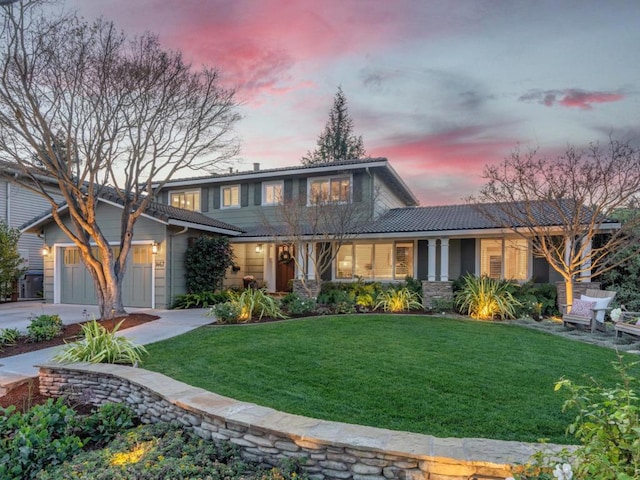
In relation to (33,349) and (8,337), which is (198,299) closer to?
(8,337)

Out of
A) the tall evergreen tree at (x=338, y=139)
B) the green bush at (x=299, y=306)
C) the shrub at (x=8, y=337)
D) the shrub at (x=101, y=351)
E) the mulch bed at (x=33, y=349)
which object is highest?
the tall evergreen tree at (x=338, y=139)

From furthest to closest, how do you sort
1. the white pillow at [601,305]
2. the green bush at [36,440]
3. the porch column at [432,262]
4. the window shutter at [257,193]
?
1. the window shutter at [257,193]
2. the porch column at [432,262]
3. the white pillow at [601,305]
4. the green bush at [36,440]

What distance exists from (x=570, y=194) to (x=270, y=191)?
10.5 metres

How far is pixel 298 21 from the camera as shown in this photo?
30.0 ft

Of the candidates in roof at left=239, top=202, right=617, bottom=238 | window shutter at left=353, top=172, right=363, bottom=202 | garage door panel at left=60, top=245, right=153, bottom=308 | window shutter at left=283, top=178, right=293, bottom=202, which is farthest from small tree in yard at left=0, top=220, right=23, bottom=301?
window shutter at left=353, top=172, right=363, bottom=202

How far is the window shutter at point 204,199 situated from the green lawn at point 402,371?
32.1 ft

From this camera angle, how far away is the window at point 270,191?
1578 cm

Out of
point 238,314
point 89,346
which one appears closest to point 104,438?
point 89,346

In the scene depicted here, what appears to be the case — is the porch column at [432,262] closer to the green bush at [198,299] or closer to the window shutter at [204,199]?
the green bush at [198,299]

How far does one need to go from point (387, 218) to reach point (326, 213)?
4.07 m

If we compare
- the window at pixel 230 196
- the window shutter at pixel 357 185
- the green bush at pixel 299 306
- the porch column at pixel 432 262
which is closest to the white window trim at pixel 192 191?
the window at pixel 230 196

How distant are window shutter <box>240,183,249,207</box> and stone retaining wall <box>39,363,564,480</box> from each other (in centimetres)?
1250

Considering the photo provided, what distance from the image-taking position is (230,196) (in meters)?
17.0

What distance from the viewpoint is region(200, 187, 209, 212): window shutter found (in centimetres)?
1741
